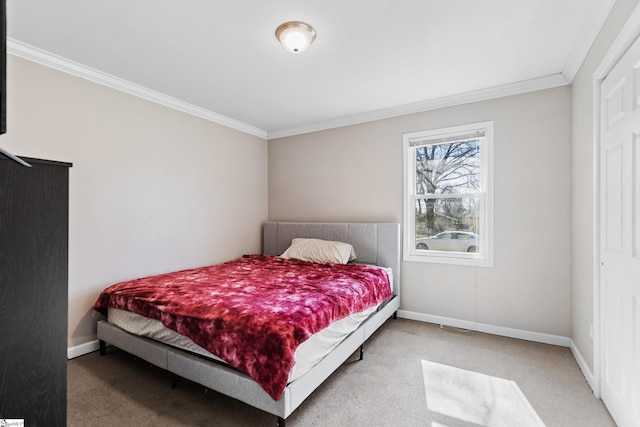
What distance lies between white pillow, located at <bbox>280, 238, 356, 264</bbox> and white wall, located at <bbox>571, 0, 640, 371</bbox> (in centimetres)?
210

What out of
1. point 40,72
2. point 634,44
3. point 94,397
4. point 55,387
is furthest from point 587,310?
point 40,72

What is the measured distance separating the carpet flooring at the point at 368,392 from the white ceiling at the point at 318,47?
2449mm

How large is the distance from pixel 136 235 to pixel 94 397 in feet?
4.69

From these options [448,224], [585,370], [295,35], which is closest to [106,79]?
[295,35]

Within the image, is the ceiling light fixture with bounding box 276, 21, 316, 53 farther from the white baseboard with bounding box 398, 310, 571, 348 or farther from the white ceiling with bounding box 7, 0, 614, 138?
the white baseboard with bounding box 398, 310, 571, 348

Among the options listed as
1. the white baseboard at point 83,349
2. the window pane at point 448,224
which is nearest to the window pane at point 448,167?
the window pane at point 448,224

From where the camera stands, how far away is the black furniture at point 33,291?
76cm

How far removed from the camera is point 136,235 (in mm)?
2979

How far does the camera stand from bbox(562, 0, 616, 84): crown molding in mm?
1838

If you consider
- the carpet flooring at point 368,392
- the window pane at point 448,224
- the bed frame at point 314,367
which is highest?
the window pane at point 448,224

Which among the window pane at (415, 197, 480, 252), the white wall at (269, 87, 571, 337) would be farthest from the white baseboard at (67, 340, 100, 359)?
the window pane at (415, 197, 480, 252)

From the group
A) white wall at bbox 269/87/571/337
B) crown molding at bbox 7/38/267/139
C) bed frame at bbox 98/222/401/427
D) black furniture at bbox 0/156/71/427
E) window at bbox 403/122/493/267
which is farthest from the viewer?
window at bbox 403/122/493/267

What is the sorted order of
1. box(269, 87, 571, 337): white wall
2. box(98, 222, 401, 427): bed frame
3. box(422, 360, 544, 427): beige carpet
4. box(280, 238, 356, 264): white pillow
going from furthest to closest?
box(280, 238, 356, 264): white pillow < box(269, 87, 571, 337): white wall < box(422, 360, 544, 427): beige carpet < box(98, 222, 401, 427): bed frame

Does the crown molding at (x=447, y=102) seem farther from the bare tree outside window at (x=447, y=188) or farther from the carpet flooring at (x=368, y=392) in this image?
the carpet flooring at (x=368, y=392)
